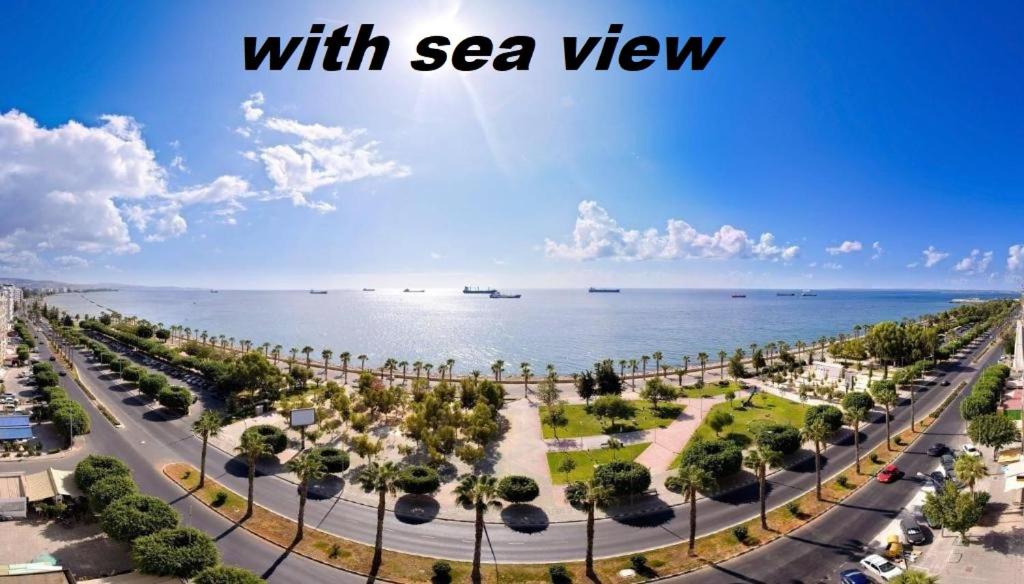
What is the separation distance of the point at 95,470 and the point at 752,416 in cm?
9175

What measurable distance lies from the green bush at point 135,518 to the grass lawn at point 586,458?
4073 cm

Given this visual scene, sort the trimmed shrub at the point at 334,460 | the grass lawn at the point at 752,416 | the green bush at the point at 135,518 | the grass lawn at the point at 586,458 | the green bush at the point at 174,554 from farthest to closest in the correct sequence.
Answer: the grass lawn at the point at 752,416, the grass lawn at the point at 586,458, the trimmed shrub at the point at 334,460, the green bush at the point at 135,518, the green bush at the point at 174,554

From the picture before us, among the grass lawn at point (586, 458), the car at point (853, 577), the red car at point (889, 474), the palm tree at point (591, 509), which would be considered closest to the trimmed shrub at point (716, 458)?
the grass lawn at point (586, 458)

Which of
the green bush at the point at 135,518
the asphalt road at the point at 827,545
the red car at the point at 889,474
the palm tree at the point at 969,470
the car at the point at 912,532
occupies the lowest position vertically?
the asphalt road at the point at 827,545

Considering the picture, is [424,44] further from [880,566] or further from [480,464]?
[480,464]

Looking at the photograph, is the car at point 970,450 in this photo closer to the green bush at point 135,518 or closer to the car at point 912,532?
the car at point 912,532

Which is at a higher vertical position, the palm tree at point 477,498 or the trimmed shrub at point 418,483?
the palm tree at point 477,498

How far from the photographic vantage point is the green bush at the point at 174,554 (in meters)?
37.1

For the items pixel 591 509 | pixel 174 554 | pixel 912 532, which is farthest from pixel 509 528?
pixel 912 532

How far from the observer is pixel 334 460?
62781 millimetres

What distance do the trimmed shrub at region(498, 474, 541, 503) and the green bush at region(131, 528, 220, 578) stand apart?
27200 millimetres

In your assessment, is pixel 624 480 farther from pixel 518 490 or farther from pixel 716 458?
pixel 716 458

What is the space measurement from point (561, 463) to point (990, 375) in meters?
78.2

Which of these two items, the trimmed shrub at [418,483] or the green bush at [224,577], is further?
the trimmed shrub at [418,483]
